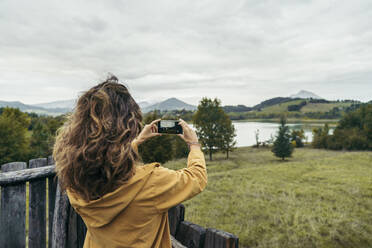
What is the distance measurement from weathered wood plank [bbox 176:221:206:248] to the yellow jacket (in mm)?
695

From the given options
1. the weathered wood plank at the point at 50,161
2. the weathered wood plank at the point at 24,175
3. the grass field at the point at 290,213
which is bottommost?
the grass field at the point at 290,213

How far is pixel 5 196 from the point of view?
207cm

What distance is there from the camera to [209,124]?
35.6m

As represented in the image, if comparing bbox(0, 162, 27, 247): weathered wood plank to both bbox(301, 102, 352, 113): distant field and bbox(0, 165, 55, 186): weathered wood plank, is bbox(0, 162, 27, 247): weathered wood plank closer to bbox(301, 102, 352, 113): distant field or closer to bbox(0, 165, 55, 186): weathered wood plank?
bbox(0, 165, 55, 186): weathered wood plank

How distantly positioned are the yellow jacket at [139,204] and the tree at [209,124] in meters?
33.2

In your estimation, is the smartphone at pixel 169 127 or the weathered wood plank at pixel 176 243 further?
the weathered wood plank at pixel 176 243

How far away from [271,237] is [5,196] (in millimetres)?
6562

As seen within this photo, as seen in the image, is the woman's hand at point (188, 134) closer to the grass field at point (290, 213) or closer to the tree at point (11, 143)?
the grass field at point (290, 213)

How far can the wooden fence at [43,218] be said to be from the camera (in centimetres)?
207

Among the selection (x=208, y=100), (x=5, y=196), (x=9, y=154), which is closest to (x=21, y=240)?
(x=5, y=196)

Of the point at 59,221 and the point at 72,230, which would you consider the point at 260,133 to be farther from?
the point at 59,221

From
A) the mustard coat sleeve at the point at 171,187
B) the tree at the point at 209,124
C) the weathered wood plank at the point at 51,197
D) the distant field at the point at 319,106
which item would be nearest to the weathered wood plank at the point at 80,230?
the weathered wood plank at the point at 51,197

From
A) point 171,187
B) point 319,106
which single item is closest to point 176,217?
point 171,187

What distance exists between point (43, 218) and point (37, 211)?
0.11 metres
